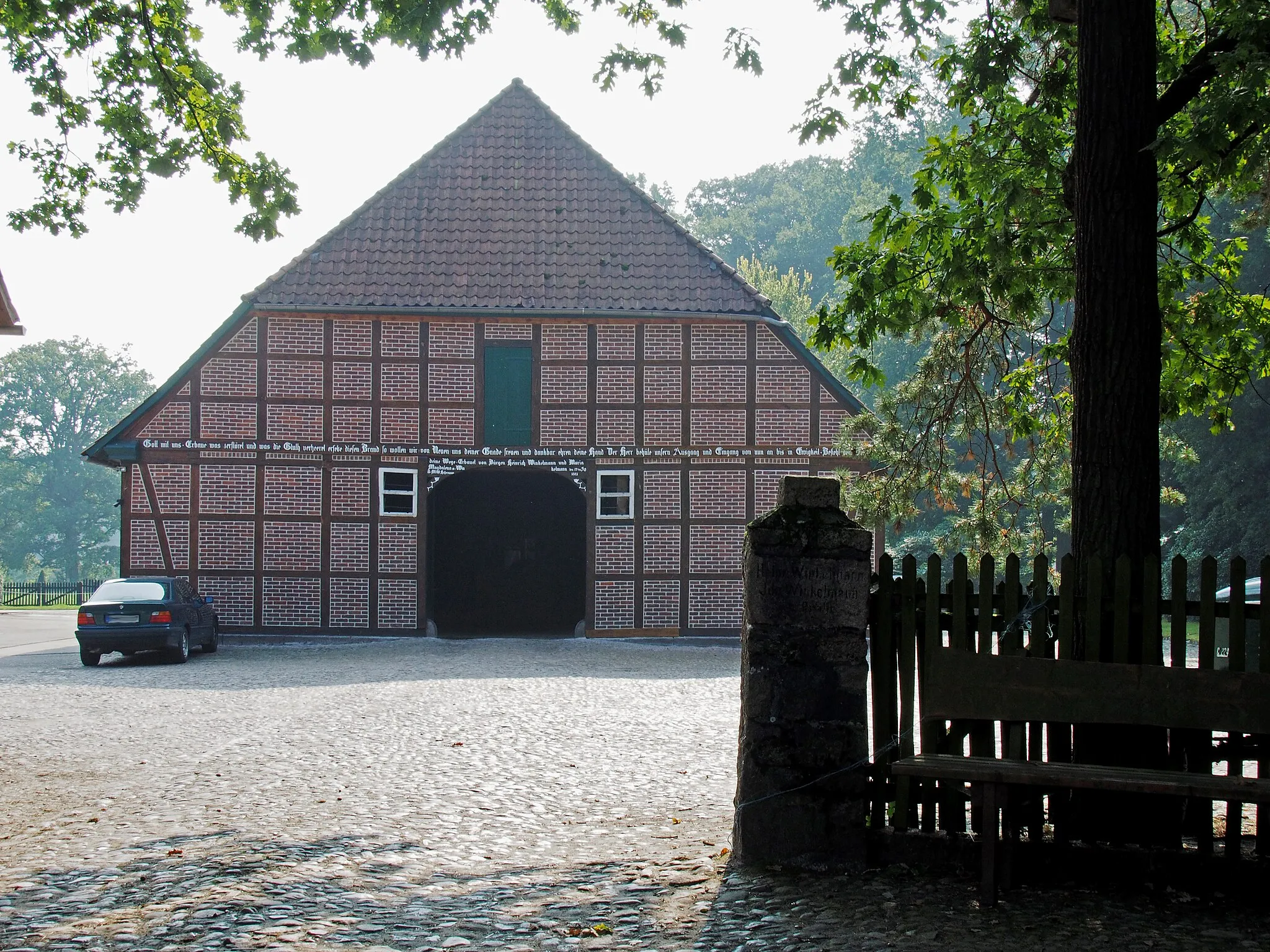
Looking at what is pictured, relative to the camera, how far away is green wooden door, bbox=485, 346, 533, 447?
21.3 metres

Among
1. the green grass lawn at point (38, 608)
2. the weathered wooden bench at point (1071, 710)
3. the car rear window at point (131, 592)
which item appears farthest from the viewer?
the green grass lawn at point (38, 608)

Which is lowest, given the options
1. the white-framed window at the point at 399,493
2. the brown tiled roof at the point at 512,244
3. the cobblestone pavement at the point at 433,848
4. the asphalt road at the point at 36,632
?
the asphalt road at the point at 36,632

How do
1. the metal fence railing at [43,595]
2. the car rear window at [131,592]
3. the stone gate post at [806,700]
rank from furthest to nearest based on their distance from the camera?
the metal fence railing at [43,595] → the car rear window at [131,592] → the stone gate post at [806,700]

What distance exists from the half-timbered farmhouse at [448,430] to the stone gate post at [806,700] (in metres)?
15.4

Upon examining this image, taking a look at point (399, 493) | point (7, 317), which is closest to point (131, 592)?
point (7, 317)

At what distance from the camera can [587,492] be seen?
2136cm

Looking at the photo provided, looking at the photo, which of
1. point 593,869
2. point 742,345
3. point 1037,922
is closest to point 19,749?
point 593,869

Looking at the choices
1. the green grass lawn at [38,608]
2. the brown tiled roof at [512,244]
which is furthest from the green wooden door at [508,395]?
the green grass lawn at [38,608]

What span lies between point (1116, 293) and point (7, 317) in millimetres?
15599

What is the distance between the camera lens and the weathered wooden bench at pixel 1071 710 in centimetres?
495

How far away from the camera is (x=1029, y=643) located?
18.0ft

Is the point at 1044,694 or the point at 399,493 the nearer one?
the point at 1044,694

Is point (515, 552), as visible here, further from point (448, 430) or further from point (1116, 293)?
point (1116, 293)

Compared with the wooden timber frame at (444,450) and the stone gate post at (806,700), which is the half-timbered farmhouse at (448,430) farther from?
the stone gate post at (806,700)
